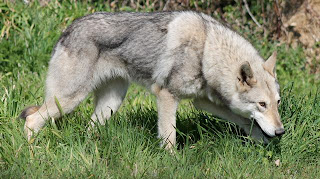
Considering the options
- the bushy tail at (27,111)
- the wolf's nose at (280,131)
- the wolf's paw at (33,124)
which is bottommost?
the wolf's paw at (33,124)

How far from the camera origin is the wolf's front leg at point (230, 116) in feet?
17.2

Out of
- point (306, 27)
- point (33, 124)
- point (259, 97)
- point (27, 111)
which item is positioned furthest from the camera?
point (306, 27)

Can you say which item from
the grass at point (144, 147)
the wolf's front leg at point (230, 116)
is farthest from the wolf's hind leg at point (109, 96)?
the wolf's front leg at point (230, 116)

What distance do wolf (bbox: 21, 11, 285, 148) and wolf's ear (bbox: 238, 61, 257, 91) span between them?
0.01 m

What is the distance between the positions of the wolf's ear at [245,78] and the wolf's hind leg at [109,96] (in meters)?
1.52

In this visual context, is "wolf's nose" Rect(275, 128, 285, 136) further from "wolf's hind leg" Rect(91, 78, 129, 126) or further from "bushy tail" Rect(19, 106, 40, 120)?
"bushy tail" Rect(19, 106, 40, 120)

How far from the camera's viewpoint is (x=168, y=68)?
5152 mm

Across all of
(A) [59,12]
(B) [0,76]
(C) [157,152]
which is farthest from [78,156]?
(A) [59,12]

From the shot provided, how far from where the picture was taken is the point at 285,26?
8.98m

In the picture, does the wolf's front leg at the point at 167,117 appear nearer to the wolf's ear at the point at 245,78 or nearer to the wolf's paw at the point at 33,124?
the wolf's ear at the point at 245,78

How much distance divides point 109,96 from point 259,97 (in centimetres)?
183

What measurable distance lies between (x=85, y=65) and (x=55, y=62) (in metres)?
0.37

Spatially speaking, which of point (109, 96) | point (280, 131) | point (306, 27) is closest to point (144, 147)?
point (109, 96)

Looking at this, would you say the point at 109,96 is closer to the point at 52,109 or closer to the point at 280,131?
the point at 52,109
